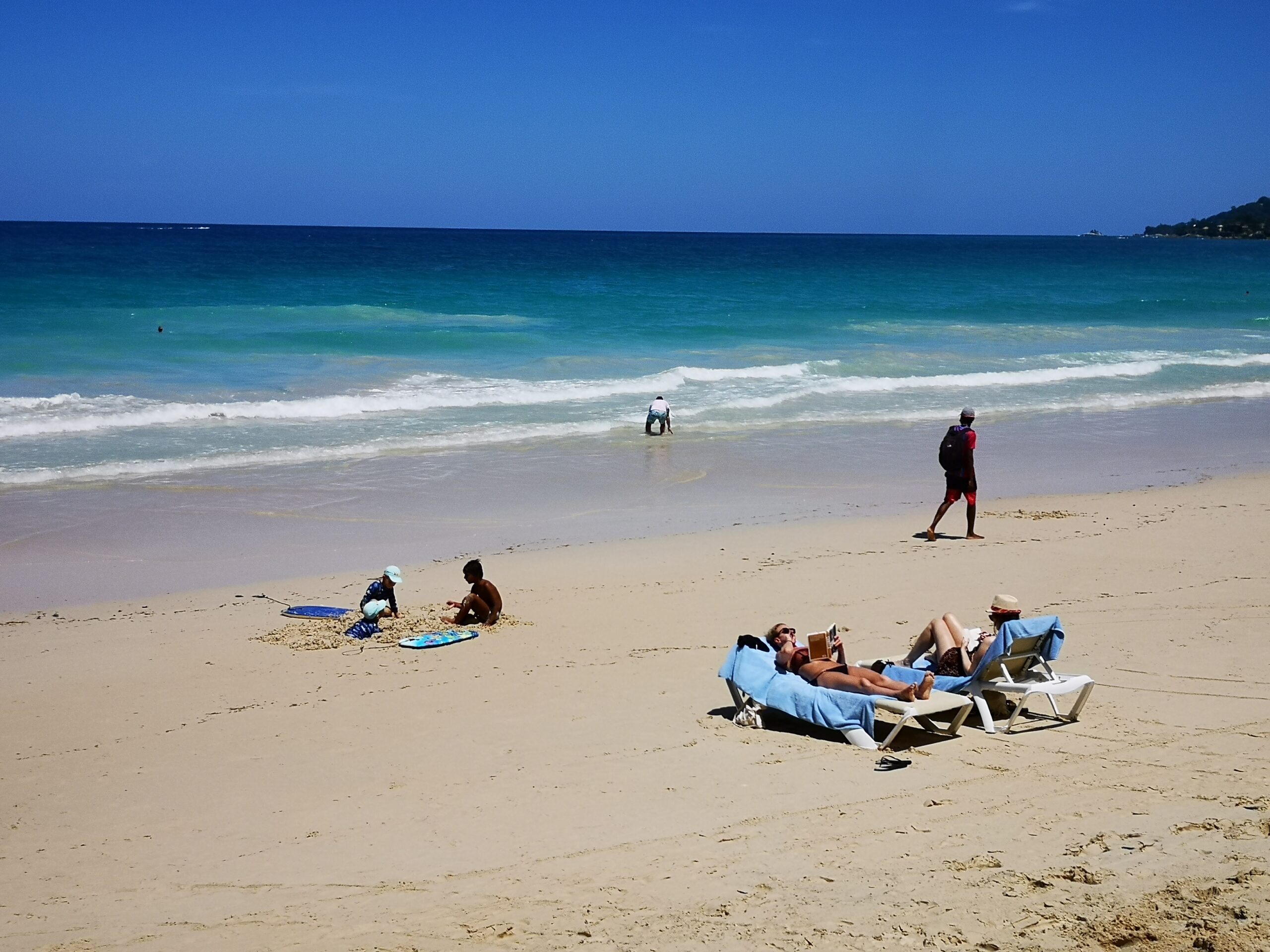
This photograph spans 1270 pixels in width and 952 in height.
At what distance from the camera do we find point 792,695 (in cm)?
687

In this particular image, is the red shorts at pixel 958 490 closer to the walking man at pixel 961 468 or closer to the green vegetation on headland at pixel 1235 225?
the walking man at pixel 961 468

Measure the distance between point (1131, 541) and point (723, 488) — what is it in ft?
15.8

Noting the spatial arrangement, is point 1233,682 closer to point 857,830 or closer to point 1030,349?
point 857,830

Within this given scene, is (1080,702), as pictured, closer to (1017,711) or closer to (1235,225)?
(1017,711)

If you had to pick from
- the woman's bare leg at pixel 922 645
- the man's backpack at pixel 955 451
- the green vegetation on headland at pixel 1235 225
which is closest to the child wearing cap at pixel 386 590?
the woman's bare leg at pixel 922 645

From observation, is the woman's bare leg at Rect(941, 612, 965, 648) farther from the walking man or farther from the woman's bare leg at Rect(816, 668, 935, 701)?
the walking man

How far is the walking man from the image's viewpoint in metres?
12.0

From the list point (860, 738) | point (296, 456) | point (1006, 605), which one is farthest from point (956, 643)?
point (296, 456)

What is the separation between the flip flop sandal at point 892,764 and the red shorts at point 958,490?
6.11m

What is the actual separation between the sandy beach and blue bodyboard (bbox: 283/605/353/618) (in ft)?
0.54

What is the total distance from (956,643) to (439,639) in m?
3.61

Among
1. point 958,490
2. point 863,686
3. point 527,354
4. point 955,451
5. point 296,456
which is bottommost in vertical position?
point 863,686

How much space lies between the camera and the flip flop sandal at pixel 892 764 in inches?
244

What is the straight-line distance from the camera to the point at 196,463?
616 inches
